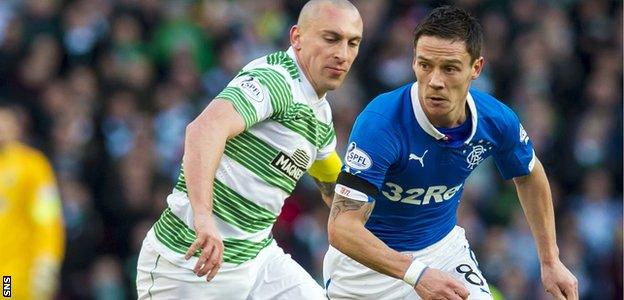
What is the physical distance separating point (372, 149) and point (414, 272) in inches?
27.4

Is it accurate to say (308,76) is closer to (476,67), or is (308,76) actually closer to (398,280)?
(476,67)

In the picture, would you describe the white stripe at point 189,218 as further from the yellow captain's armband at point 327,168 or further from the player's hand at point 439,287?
the player's hand at point 439,287

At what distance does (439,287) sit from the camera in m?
6.24

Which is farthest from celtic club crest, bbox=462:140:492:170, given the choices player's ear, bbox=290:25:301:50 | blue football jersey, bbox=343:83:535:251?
player's ear, bbox=290:25:301:50

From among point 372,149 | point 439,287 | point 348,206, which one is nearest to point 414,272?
point 439,287

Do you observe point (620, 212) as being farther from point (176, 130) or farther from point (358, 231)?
point (358, 231)

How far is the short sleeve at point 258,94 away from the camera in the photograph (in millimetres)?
6605

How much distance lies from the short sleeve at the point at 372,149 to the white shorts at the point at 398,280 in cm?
76

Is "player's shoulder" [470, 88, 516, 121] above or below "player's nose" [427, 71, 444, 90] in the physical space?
below

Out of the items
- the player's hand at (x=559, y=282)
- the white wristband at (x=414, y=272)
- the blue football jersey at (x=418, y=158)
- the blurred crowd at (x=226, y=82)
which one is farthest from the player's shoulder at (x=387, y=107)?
the blurred crowd at (x=226, y=82)

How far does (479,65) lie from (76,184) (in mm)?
6525

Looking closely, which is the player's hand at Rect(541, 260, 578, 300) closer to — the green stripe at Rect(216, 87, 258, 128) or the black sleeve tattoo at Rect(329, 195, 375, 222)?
the black sleeve tattoo at Rect(329, 195, 375, 222)

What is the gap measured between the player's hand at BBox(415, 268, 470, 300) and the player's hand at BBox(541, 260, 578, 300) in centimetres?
108

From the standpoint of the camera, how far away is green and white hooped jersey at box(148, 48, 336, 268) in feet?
22.5
